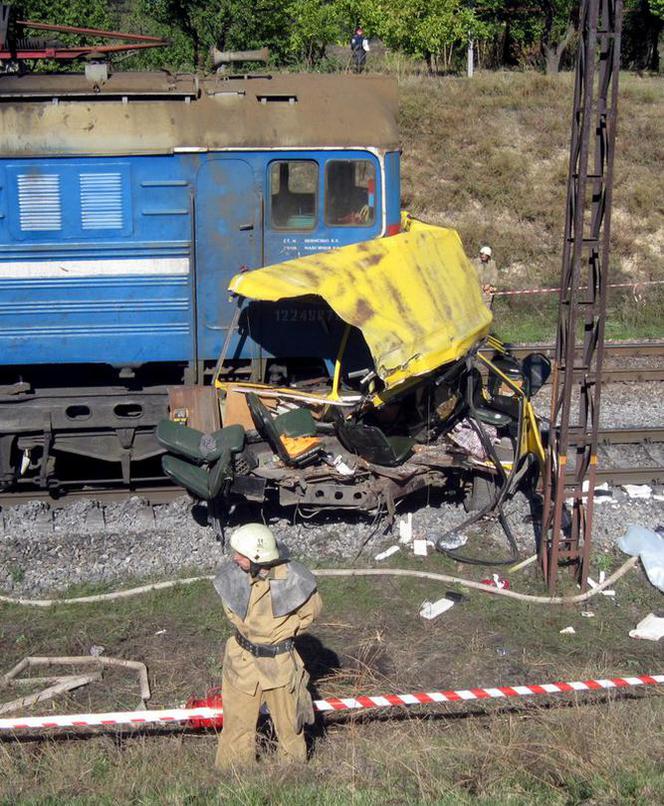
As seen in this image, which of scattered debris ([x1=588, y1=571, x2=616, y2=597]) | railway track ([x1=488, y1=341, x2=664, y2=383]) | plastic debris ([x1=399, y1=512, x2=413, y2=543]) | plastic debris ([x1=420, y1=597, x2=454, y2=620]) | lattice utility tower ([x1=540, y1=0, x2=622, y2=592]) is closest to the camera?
lattice utility tower ([x1=540, y1=0, x2=622, y2=592])

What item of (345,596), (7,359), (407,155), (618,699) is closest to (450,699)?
(618,699)

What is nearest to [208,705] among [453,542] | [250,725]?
[250,725]

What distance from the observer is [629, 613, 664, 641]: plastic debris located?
24.7 ft

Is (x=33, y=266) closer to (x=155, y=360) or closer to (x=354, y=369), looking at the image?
(x=155, y=360)

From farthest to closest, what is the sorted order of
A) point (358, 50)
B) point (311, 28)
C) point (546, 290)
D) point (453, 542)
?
point (311, 28) < point (358, 50) < point (546, 290) < point (453, 542)

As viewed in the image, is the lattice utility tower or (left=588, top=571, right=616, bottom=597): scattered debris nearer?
the lattice utility tower

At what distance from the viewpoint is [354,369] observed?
30.4 ft

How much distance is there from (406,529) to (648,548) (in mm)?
2083

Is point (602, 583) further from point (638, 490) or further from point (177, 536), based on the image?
point (177, 536)

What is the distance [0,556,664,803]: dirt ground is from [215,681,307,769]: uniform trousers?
5.7 inches

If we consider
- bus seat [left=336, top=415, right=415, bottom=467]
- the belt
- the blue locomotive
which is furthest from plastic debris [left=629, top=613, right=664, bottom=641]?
the blue locomotive

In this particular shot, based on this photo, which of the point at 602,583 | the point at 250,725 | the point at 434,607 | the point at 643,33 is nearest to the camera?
the point at 250,725

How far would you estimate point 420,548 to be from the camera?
28.9 ft

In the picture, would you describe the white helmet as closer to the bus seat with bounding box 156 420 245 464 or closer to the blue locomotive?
the bus seat with bounding box 156 420 245 464
